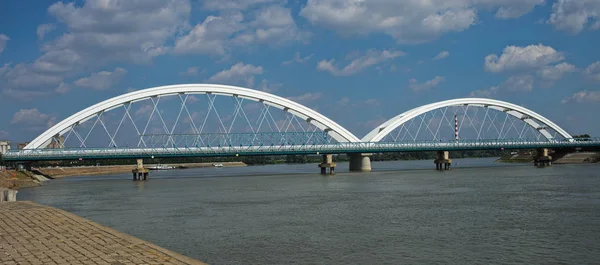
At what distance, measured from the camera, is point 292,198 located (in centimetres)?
3803

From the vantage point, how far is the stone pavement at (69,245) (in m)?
12.5

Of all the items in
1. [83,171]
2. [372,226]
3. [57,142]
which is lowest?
[372,226]

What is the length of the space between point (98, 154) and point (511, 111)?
211 ft

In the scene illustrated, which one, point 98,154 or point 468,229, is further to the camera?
point 98,154

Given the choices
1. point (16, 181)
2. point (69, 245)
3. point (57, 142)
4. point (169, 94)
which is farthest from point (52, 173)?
point (69, 245)

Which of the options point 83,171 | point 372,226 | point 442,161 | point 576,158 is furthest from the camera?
point 83,171

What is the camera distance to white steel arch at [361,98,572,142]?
88688 millimetres

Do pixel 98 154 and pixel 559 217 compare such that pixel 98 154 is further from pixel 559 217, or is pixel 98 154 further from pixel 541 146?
pixel 541 146

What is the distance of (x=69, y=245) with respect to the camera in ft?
46.9

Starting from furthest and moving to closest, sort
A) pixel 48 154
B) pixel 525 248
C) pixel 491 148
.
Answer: pixel 491 148 → pixel 48 154 → pixel 525 248

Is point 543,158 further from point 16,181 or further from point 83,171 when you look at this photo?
point 83,171

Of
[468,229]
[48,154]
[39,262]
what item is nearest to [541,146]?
[48,154]

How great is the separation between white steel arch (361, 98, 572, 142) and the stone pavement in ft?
234

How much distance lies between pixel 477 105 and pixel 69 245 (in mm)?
86402
